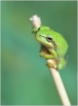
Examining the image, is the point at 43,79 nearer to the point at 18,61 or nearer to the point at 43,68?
the point at 43,68

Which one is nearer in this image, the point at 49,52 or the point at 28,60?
the point at 49,52

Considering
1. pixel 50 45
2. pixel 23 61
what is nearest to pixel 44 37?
pixel 50 45

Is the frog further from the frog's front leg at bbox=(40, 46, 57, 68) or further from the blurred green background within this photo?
the blurred green background

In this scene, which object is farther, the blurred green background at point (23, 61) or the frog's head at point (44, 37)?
the blurred green background at point (23, 61)

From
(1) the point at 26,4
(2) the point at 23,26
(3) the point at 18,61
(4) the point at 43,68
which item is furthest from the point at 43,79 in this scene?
(1) the point at 26,4

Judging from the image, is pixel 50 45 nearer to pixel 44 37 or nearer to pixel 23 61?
pixel 44 37

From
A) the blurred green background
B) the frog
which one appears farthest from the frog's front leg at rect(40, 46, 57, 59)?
the blurred green background

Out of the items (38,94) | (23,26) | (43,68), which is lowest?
(38,94)

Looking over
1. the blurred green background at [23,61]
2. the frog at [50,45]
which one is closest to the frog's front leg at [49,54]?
the frog at [50,45]

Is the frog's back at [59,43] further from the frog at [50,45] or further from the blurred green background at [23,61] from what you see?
the blurred green background at [23,61]
